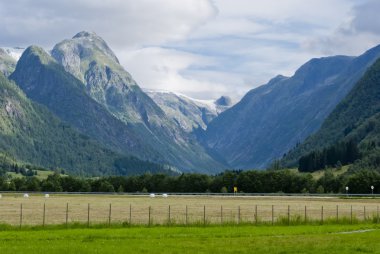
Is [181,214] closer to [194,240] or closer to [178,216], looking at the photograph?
[178,216]

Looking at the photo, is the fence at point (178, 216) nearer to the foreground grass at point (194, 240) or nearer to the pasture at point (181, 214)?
the pasture at point (181, 214)

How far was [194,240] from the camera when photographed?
54.6 m

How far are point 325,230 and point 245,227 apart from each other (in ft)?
28.3

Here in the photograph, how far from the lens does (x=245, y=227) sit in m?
70.1

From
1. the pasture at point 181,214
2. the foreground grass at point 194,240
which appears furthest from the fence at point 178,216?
the foreground grass at point 194,240

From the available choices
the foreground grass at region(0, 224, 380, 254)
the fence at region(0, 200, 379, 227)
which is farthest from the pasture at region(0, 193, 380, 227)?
the foreground grass at region(0, 224, 380, 254)

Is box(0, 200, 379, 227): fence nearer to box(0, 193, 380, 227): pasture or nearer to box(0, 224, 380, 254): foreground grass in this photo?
box(0, 193, 380, 227): pasture

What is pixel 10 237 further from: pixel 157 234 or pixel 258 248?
pixel 258 248

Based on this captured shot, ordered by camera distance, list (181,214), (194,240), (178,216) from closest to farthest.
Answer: (194,240)
(178,216)
(181,214)

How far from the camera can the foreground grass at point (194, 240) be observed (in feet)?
153

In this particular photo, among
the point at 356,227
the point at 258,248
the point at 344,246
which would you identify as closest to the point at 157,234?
the point at 258,248

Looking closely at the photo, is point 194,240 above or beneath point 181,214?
beneath

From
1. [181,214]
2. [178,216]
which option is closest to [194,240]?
[178,216]

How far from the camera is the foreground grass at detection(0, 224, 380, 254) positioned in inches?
1841
